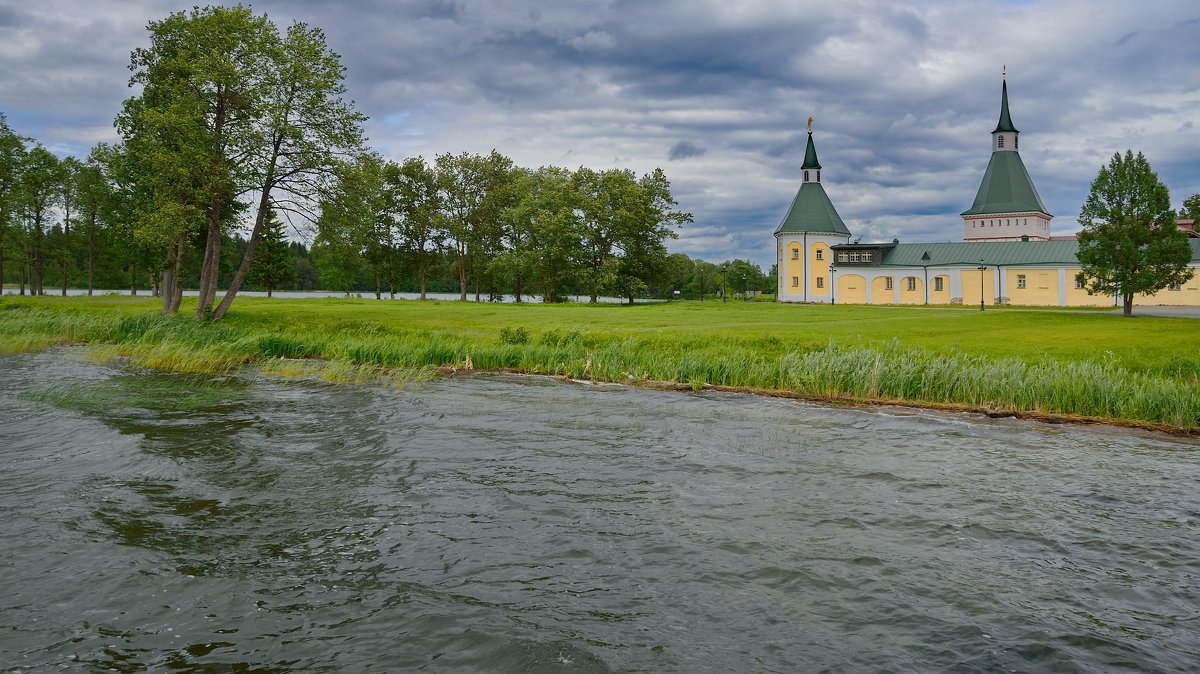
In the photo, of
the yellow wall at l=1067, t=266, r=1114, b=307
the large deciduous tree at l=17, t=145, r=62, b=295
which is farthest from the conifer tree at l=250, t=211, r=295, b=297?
the yellow wall at l=1067, t=266, r=1114, b=307

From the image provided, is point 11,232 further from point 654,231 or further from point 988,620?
point 988,620

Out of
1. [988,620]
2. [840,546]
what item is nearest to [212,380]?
[840,546]

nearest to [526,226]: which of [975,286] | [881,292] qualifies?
[881,292]

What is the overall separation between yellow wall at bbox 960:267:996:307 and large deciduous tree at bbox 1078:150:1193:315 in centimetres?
3280

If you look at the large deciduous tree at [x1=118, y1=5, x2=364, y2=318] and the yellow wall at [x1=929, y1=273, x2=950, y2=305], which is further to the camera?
the yellow wall at [x1=929, y1=273, x2=950, y2=305]

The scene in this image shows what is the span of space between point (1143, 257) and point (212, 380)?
168ft

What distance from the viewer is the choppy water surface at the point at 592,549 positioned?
6.28 metres

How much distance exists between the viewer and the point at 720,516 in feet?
32.1

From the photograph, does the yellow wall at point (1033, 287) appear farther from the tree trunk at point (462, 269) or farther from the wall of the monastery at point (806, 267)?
the tree trunk at point (462, 269)

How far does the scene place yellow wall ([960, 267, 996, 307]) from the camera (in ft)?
263

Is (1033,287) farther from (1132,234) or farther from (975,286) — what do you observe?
(1132,234)

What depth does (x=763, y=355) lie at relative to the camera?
949 inches

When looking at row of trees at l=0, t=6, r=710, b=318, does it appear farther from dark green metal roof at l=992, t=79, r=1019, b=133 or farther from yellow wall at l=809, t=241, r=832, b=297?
dark green metal roof at l=992, t=79, r=1019, b=133

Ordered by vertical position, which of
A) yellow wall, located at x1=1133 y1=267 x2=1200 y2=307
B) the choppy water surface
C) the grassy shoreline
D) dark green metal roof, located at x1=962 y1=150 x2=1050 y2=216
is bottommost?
the choppy water surface
